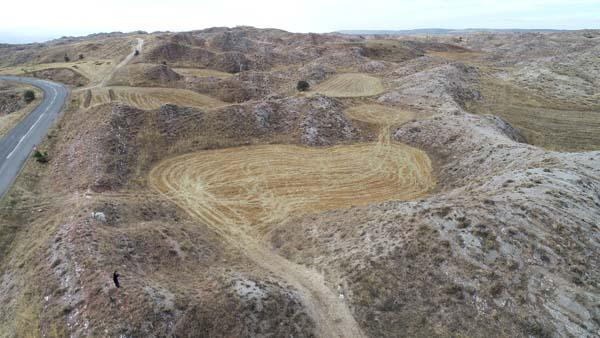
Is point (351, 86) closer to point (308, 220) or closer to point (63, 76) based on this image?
point (308, 220)

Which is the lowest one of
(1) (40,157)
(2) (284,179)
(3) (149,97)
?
(2) (284,179)

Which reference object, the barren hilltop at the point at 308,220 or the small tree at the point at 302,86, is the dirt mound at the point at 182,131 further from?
the small tree at the point at 302,86

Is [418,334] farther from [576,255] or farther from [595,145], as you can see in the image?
[595,145]

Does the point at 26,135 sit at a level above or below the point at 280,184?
above

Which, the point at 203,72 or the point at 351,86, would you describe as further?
the point at 203,72

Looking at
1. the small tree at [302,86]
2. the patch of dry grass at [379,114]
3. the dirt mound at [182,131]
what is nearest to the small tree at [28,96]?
the dirt mound at [182,131]

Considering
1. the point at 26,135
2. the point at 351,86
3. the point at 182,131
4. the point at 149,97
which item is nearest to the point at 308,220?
the point at 182,131
